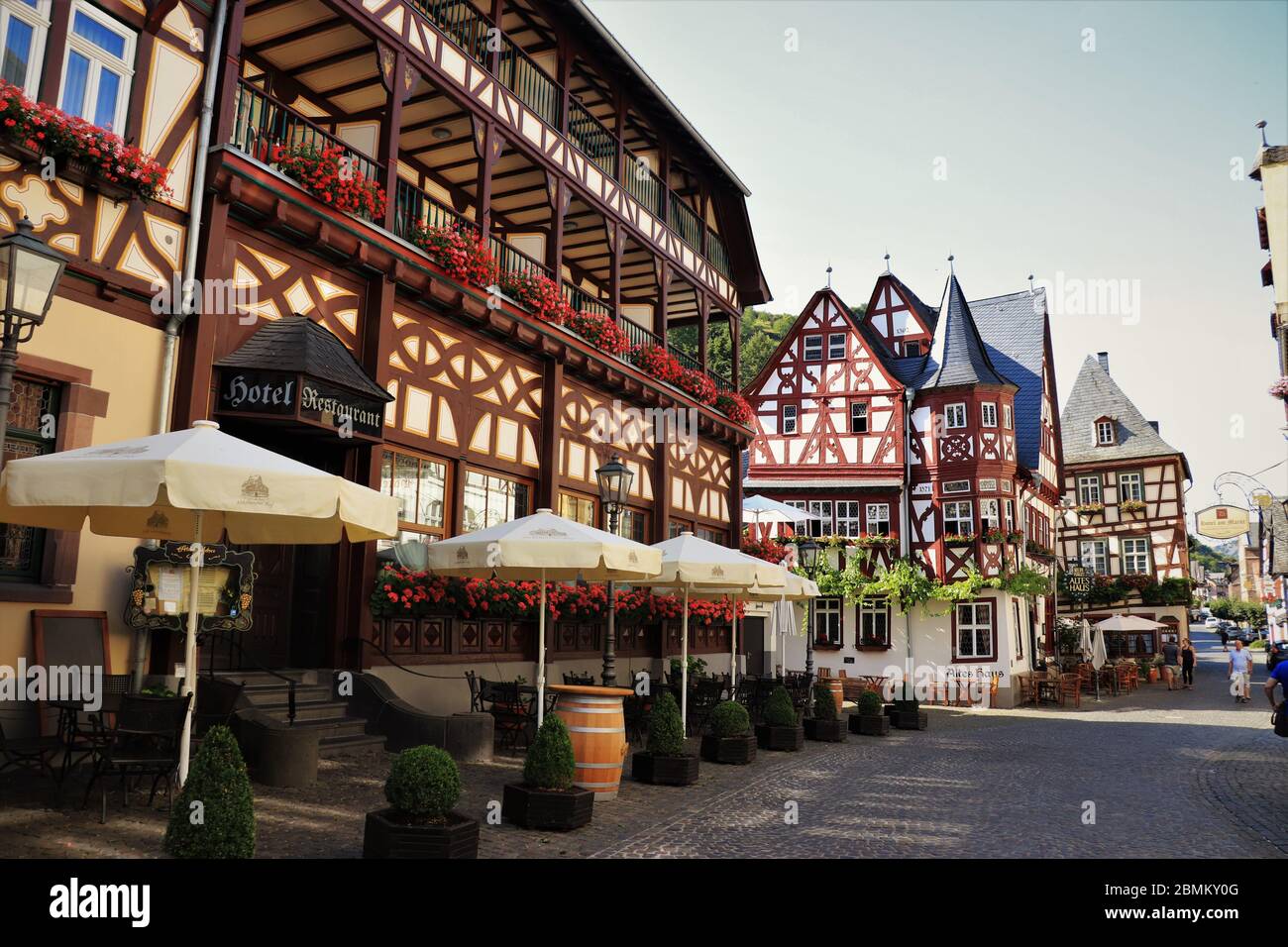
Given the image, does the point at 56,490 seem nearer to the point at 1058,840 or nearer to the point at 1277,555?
the point at 1058,840

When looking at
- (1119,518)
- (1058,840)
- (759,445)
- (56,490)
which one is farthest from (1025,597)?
(56,490)

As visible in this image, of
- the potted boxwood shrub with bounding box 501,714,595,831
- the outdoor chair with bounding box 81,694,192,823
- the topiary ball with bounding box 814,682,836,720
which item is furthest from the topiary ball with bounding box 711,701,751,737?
the outdoor chair with bounding box 81,694,192,823

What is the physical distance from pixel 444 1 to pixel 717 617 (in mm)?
13299

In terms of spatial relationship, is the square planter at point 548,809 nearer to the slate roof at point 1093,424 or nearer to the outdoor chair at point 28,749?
the outdoor chair at point 28,749

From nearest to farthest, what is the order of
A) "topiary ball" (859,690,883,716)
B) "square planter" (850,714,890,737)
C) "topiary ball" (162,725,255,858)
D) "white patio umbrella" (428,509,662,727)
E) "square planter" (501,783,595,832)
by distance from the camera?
"topiary ball" (162,725,255,858) → "square planter" (501,783,595,832) → "white patio umbrella" (428,509,662,727) → "square planter" (850,714,890,737) → "topiary ball" (859,690,883,716)

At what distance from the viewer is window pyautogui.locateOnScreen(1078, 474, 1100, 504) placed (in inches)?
1855

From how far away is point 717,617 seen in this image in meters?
21.1

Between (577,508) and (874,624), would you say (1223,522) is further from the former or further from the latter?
(577,508)

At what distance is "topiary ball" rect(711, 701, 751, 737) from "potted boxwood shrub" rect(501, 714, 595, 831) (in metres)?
4.42

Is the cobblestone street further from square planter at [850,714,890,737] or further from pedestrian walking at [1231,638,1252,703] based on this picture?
pedestrian walking at [1231,638,1252,703]

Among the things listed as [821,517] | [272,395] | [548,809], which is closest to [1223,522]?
[821,517]

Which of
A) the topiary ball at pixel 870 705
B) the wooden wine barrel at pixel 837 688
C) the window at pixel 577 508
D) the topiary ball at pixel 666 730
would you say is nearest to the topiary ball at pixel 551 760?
the topiary ball at pixel 666 730

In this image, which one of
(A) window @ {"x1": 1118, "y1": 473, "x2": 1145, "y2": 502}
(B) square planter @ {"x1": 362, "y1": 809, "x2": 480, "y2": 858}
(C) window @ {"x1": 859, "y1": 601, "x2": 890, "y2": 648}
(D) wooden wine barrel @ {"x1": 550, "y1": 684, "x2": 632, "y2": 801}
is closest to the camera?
(B) square planter @ {"x1": 362, "y1": 809, "x2": 480, "y2": 858}

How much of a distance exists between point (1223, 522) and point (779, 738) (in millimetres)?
22074
